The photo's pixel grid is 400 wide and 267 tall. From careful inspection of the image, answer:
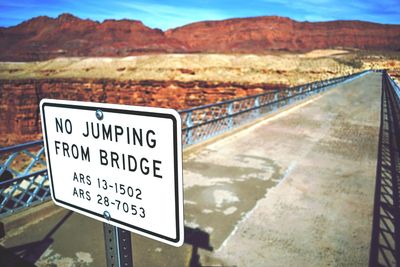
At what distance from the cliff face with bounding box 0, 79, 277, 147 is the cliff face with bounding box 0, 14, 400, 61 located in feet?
358

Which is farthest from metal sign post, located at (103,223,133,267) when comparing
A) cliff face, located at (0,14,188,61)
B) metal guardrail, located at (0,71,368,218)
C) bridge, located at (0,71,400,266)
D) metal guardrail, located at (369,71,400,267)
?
cliff face, located at (0,14,188,61)

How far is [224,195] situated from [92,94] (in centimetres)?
4694

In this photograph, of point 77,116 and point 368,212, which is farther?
point 368,212

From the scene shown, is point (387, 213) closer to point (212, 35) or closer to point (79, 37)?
point (212, 35)

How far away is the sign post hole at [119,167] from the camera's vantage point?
127 centimetres

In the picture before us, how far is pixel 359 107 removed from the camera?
16672 mm

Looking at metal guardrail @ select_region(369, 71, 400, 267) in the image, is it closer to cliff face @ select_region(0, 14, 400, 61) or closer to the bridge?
the bridge

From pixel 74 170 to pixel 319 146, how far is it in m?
8.62

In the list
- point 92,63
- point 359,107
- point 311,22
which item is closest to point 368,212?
point 359,107

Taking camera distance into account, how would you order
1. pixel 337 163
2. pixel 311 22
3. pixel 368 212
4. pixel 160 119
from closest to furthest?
pixel 160 119, pixel 368 212, pixel 337 163, pixel 311 22

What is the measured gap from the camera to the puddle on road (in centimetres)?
476

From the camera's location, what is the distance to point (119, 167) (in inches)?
55.7

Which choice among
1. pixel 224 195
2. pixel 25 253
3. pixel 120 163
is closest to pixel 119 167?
pixel 120 163

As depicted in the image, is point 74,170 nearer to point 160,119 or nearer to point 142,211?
point 142,211
